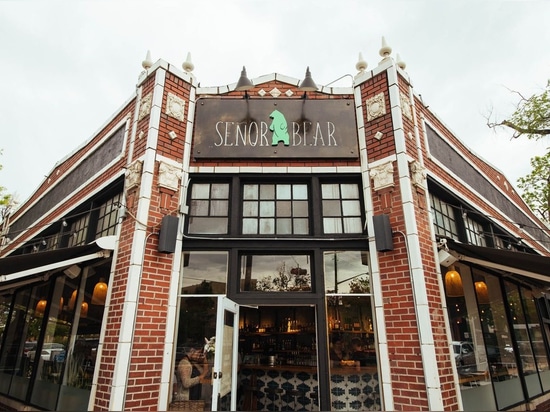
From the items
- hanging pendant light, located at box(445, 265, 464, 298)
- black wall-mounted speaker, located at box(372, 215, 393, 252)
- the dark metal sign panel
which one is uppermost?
the dark metal sign panel

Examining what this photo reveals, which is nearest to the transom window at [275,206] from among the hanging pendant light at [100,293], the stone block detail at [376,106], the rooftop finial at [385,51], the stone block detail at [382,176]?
the stone block detail at [382,176]

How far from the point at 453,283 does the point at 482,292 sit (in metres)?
1.25

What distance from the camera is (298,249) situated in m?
5.62

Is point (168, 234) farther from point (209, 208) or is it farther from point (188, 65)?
point (188, 65)

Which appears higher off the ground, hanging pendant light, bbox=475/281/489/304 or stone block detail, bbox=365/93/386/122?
stone block detail, bbox=365/93/386/122

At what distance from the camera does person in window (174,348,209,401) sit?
4.91 metres

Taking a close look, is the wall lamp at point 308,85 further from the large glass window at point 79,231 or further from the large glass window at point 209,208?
the large glass window at point 79,231

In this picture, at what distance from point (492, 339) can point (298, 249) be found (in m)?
4.08

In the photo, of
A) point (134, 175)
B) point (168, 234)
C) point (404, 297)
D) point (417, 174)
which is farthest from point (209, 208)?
point (417, 174)

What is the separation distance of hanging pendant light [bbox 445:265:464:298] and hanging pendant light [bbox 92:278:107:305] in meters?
5.80

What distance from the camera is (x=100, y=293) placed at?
5895 millimetres

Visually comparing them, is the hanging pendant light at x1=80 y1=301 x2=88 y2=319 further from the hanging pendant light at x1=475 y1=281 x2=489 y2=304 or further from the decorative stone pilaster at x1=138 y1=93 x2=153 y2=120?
the hanging pendant light at x1=475 y1=281 x2=489 y2=304

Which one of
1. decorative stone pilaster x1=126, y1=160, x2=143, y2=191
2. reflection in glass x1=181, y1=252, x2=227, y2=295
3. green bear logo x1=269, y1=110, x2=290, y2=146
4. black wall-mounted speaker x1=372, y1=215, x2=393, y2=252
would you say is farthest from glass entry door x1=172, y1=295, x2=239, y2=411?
green bear logo x1=269, y1=110, x2=290, y2=146

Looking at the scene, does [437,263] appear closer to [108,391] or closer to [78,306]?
[108,391]
